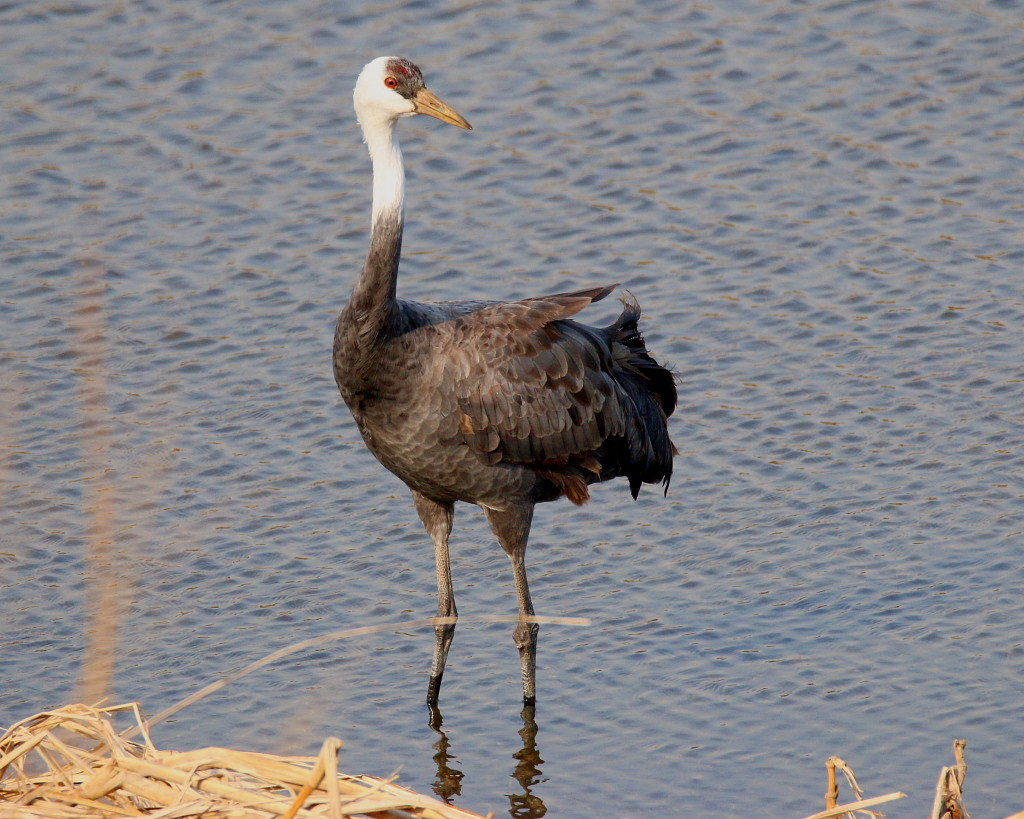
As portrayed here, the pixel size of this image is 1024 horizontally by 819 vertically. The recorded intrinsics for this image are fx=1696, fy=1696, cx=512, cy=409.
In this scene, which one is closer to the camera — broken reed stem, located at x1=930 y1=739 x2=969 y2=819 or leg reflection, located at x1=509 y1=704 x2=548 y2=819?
broken reed stem, located at x1=930 y1=739 x2=969 y2=819

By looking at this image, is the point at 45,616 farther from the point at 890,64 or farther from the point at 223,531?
the point at 890,64

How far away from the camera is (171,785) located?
13.9 ft

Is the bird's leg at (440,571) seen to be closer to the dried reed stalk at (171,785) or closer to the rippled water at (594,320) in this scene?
the rippled water at (594,320)

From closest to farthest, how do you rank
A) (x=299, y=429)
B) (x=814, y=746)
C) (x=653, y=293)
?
(x=814, y=746), (x=299, y=429), (x=653, y=293)

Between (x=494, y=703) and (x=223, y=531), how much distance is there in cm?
210

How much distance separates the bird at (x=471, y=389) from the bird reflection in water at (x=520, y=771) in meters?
0.27

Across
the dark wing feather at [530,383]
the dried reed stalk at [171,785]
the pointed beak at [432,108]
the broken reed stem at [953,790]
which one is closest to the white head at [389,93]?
the pointed beak at [432,108]

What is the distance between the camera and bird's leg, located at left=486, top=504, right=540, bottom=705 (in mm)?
7949

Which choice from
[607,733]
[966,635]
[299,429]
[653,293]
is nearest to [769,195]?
[653,293]

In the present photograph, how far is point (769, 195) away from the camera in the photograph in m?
12.5

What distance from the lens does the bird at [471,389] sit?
24.0 feet

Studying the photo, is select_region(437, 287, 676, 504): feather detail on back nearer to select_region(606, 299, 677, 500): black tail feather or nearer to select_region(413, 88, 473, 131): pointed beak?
select_region(606, 299, 677, 500): black tail feather

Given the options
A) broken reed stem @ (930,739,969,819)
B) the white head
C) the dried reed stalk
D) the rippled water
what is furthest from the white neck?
broken reed stem @ (930,739,969,819)

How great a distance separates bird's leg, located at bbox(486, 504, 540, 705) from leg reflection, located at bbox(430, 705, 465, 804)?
1.49 ft
